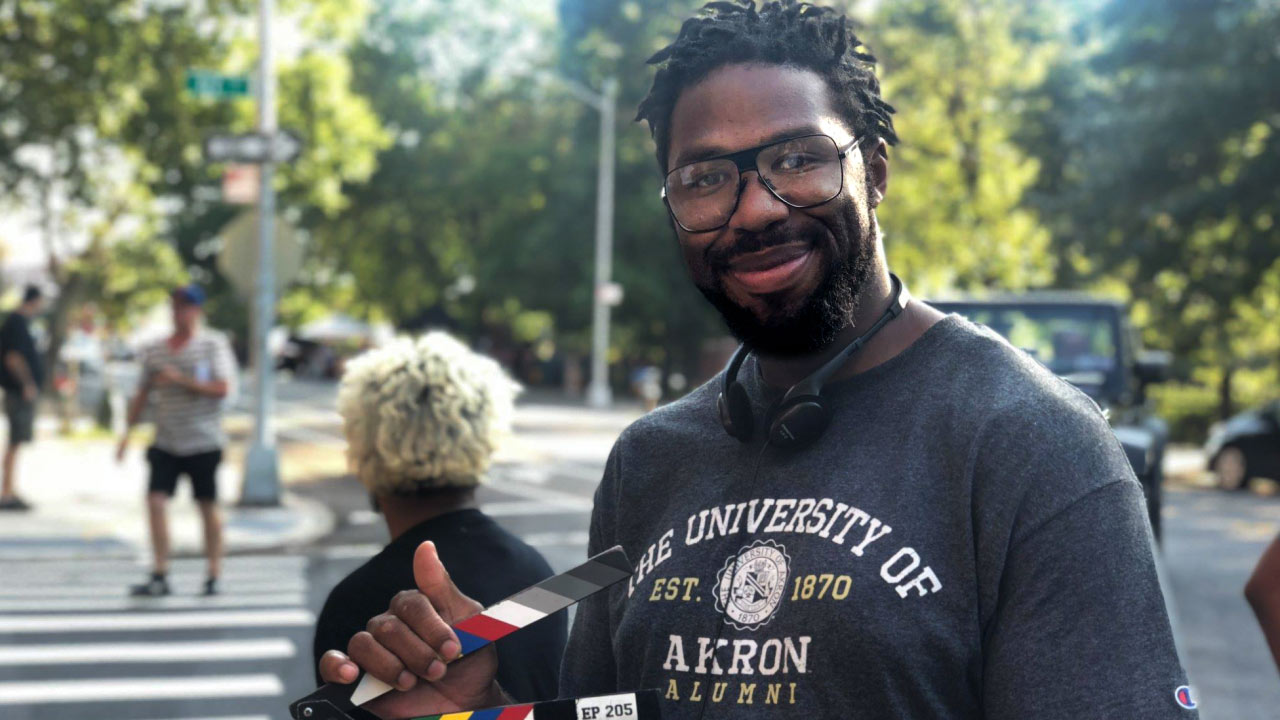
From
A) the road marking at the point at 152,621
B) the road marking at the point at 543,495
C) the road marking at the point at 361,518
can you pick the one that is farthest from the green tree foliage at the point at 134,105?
the road marking at the point at 152,621

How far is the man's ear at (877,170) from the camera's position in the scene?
1885 millimetres

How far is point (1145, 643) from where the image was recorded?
4.75 feet

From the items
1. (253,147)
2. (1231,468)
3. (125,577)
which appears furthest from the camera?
(1231,468)

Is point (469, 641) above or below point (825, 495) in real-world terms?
below

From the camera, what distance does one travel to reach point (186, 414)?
29.5ft

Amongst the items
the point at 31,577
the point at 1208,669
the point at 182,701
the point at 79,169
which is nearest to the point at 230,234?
the point at 31,577

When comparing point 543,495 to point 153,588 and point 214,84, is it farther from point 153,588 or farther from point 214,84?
point 153,588

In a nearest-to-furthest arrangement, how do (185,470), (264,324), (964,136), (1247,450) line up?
(185,470) → (264,324) → (1247,450) → (964,136)

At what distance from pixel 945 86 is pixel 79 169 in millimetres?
19265

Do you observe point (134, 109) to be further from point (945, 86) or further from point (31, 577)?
point (945, 86)

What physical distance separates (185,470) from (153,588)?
0.89 metres

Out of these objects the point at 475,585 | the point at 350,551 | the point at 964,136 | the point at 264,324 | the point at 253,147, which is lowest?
the point at 350,551

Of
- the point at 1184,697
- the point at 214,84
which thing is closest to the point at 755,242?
the point at 1184,697

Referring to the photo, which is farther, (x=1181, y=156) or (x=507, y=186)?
(x=507, y=186)
